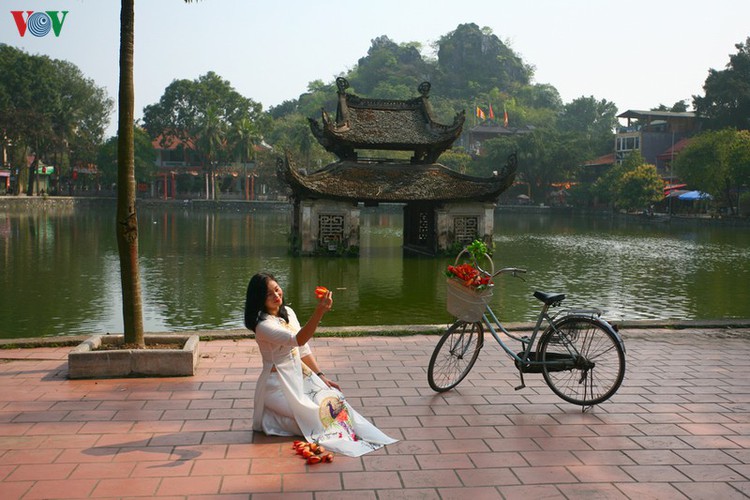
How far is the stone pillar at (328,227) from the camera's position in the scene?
2609 centimetres

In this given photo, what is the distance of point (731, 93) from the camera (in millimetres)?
62438

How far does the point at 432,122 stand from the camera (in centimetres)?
2780

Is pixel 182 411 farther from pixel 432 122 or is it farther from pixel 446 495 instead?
pixel 432 122

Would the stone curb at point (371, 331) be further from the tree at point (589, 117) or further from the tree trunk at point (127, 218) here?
the tree at point (589, 117)

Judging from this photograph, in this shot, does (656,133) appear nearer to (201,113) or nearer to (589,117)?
(589,117)

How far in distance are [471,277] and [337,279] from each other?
564 inches

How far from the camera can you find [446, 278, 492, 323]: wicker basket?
620cm

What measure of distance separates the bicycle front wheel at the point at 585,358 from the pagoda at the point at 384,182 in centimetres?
1945

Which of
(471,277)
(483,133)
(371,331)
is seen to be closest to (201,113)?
(483,133)

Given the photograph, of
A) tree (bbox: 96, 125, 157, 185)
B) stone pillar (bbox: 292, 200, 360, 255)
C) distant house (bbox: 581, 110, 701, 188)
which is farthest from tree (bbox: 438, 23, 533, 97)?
stone pillar (bbox: 292, 200, 360, 255)

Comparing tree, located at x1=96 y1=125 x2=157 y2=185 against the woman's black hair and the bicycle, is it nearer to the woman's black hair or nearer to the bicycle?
the bicycle

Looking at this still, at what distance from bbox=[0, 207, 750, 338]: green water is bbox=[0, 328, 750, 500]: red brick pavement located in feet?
20.1

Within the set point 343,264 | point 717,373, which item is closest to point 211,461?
point 717,373

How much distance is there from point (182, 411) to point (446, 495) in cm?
251
